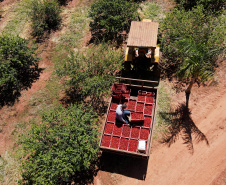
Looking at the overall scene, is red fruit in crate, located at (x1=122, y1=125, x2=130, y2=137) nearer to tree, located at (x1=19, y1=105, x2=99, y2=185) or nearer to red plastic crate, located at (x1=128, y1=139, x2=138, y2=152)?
red plastic crate, located at (x1=128, y1=139, x2=138, y2=152)

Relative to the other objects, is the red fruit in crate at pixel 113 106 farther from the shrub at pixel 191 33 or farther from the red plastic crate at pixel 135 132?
the shrub at pixel 191 33

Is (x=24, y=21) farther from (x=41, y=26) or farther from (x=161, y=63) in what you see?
(x=161, y=63)

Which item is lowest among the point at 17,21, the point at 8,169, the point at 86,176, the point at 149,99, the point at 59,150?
the point at 8,169

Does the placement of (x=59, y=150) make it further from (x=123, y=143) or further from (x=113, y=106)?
(x=113, y=106)

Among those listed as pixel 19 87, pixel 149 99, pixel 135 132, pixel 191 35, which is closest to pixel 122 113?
pixel 135 132

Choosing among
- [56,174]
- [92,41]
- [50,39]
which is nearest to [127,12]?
[92,41]

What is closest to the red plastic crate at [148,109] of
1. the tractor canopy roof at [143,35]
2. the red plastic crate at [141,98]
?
the red plastic crate at [141,98]
